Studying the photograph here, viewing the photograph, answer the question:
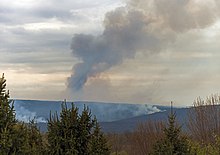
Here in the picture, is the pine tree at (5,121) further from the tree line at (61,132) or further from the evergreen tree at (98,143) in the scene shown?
the evergreen tree at (98,143)

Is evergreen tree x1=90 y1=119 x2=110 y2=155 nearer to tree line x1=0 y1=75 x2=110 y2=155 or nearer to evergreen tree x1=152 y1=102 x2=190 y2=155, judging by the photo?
tree line x1=0 y1=75 x2=110 y2=155

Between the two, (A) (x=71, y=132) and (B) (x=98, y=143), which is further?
(B) (x=98, y=143)

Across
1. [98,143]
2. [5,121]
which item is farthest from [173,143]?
[5,121]

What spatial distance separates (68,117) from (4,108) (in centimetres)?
285

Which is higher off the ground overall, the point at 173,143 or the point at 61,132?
the point at 61,132

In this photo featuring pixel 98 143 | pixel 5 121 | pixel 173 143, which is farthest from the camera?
pixel 173 143

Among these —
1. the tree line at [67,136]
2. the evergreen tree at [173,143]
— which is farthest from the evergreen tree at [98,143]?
the evergreen tree at [173,143]

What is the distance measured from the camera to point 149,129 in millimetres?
55469

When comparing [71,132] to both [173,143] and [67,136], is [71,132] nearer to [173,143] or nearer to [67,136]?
[67,136]

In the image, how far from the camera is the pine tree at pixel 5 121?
16.8 meters

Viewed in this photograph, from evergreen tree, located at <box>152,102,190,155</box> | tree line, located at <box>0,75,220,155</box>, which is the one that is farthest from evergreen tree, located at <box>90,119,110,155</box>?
evergreen tree, located at <box>152,102,190,155</box>

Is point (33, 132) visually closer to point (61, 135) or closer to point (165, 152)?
point (61, 135)

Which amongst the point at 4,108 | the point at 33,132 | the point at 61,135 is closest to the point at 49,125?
the point at 61,135

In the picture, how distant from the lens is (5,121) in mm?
17375
